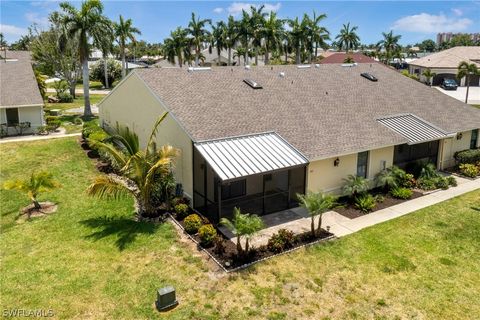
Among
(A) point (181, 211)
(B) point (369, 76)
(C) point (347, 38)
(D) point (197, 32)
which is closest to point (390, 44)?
(C) point (347, 38)

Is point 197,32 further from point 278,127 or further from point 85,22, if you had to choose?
point 278,127

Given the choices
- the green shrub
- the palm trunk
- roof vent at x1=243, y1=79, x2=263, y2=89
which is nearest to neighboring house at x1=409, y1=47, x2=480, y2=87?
the green shrub

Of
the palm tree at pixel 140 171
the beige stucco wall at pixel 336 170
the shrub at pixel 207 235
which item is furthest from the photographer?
the beige stucco wall at pixel 336 170

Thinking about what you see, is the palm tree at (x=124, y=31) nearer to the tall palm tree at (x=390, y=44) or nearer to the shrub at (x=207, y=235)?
the shrub at (x=207, y=235)

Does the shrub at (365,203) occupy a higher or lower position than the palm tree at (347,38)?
lower

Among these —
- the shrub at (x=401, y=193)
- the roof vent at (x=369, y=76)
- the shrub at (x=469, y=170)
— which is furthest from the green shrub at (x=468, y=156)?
the roof vent at (x=369, y=76)

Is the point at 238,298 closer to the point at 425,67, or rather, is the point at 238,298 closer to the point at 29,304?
the point at 29,304
